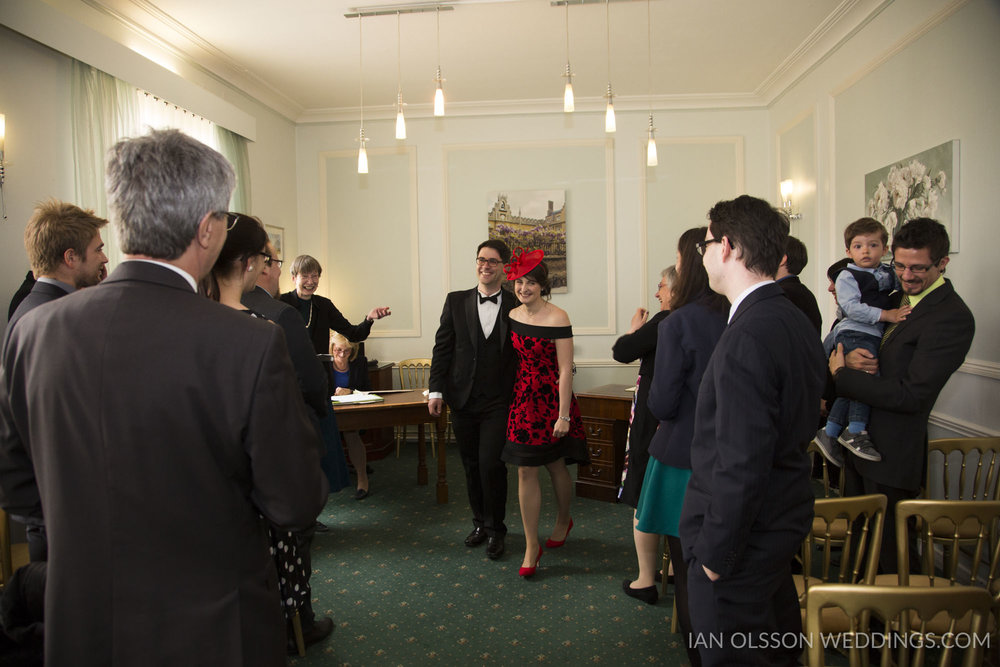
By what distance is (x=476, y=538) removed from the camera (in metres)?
4.03

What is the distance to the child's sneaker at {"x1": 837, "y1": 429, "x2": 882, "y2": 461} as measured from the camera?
2.87m

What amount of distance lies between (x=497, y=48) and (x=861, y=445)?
14.0 ft

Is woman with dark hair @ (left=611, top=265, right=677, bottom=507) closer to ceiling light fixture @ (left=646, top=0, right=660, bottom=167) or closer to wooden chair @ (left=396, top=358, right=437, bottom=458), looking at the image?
ceiling light fixture @ (left=646, top=0, right=660, bottom=167)

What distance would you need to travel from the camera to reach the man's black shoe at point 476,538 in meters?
4.02

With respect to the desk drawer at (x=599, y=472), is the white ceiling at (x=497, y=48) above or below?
above

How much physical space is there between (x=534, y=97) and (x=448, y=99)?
941 millimetres

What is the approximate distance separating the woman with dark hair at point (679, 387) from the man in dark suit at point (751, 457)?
2.00 ft

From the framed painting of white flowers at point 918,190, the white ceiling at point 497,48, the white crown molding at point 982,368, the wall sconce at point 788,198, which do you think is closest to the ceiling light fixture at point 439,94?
the white ceiling at point 497,48

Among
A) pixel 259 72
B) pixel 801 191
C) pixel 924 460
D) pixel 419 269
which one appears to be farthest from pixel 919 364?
pixel 259 72

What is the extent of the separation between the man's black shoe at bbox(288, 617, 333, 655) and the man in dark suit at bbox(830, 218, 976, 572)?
2.59 meters

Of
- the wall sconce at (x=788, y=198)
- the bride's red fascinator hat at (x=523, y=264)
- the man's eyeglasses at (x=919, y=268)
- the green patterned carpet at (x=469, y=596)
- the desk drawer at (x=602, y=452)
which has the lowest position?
the green patterned carpet at (x=469, y=596)

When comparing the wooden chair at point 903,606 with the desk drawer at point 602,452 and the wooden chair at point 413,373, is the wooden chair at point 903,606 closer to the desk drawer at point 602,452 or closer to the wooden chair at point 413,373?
the desk drawer at point 602,452

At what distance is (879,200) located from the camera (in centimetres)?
447

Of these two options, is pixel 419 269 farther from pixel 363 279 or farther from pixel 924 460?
pixel 924 460
